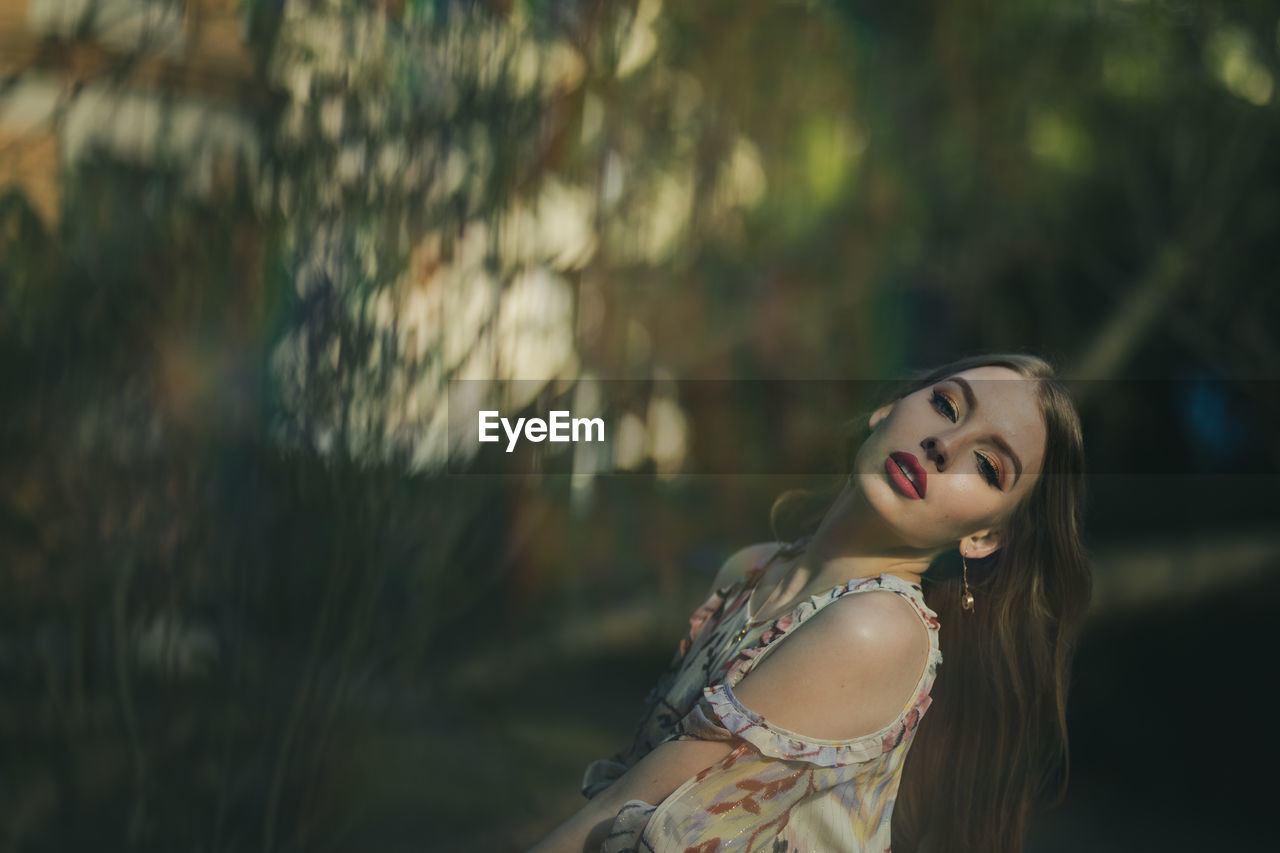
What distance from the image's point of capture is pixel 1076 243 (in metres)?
4.58

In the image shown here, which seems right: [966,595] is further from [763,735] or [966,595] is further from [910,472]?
[763,735]

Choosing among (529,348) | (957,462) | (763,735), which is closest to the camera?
(763,735)

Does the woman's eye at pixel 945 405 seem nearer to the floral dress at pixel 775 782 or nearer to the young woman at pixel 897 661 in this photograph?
the young woman at pixel 897 661

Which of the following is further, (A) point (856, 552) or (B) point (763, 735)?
(A) point (856, 552)

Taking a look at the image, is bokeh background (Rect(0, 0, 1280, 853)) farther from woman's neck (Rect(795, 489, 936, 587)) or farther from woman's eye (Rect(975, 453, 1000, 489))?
woman's eye (Rect(975, 453, 1000, 489))

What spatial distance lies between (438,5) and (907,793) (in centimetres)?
176

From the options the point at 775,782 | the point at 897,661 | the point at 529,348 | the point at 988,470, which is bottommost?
the point at 775,782

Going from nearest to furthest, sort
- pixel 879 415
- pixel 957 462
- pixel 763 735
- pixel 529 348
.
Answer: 1. pixel 763 735
2. pixel 957 462
3. pixel 879 415
4. pixel 529 348

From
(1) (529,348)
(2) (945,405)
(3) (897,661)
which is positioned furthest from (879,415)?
(1) (529,348)

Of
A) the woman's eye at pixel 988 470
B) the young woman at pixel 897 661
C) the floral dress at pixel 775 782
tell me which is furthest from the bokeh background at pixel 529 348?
the woman's eye at pixel 988 470

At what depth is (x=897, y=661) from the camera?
126 centimetres

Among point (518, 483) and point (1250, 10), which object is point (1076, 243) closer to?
point (1250, 10)

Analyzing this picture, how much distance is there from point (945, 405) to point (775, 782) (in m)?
0.49

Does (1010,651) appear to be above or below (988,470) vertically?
below
